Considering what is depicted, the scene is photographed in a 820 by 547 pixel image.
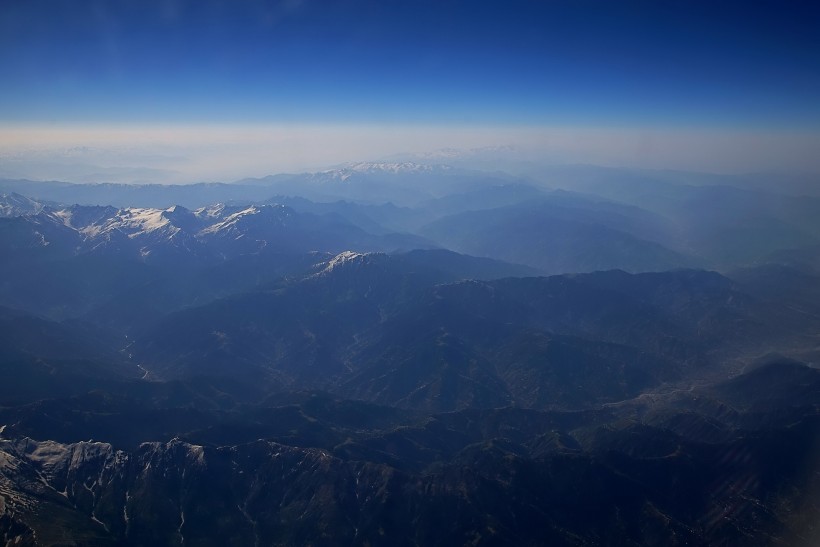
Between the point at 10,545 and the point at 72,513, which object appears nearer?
the point at 10,545

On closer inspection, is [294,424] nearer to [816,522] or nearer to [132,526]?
[132,526]

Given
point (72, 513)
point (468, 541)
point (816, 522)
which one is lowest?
point (816, 522)

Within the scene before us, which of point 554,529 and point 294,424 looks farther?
point 294,424

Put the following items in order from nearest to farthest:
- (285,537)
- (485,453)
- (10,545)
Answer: (10,545) < (285,537) < (485,453)

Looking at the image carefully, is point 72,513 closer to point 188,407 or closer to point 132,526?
point 132,526

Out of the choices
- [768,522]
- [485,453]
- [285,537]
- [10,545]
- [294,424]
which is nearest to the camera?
[10,545]

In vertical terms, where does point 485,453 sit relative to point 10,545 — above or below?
below

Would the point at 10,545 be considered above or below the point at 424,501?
above

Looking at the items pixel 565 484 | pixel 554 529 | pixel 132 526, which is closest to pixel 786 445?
pixel 565 484

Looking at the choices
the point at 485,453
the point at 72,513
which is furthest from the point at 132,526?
the point at 485,453
